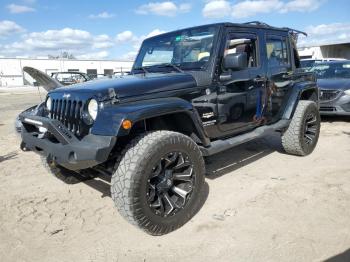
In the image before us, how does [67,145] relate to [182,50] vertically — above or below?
below

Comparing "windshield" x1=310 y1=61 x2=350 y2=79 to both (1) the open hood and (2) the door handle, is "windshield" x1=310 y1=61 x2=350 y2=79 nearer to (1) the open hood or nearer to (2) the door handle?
(2) the door handle

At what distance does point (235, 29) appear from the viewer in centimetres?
435

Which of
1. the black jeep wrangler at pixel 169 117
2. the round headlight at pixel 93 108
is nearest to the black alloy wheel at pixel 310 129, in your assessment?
the black jeep wrangler at pixel 169 117

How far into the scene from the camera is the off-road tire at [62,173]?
4.35m

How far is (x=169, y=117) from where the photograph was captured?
3650 millimetres

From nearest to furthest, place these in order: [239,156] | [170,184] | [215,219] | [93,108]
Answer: [93,108] < [170,184] < [215,219] < [239,156]

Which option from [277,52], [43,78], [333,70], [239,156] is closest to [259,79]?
[277,52]

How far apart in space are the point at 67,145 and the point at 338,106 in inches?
278

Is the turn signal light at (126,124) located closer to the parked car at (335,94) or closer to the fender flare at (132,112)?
the fender flare at (132,112)

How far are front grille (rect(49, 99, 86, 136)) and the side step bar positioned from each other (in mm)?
1299

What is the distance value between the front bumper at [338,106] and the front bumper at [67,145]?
6.89m

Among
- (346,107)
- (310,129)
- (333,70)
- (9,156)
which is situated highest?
(333,70)

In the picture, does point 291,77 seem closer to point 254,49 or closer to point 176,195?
point 254,49

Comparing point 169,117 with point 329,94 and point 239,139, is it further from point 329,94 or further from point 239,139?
point 329,94
